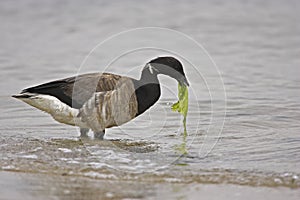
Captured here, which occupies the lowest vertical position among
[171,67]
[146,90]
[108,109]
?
[108,109]

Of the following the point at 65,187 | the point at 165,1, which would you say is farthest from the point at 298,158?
the point at 165,1

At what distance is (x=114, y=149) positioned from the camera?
322 inches

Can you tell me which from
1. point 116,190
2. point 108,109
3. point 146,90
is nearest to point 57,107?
point 108,109

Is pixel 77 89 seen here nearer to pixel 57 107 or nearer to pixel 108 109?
pixel 57 107

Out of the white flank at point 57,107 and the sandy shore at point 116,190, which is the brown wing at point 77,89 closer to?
the white flank at point 57,107

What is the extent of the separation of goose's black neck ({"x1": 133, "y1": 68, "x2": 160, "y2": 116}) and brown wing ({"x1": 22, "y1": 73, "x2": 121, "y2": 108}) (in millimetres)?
310

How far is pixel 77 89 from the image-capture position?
8.51 meters

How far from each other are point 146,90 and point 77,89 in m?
0.84

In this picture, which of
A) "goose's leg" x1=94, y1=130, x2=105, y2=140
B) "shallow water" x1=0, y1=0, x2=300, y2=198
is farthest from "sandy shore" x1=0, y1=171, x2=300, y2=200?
"goose's leg" x1=94, y1=130, x2=105, y2=140

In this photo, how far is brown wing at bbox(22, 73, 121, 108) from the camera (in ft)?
27.8

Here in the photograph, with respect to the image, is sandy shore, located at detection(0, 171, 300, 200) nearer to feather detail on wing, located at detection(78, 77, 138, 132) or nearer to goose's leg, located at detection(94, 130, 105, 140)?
feather detail on wing, located at detection(78, 77, 138, 132)

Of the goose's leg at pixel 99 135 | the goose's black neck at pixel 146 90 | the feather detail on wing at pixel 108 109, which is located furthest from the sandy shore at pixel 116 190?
the goose's black neck at pixel 146 90

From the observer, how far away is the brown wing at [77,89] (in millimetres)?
8469

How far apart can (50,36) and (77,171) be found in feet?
28.8
